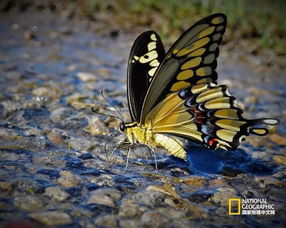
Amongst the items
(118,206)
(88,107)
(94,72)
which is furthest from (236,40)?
(118,206)

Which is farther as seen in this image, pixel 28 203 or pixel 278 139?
pixel 278 139

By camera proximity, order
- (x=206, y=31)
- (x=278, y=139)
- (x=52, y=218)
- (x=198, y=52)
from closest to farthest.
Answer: (x=52, y=218) → (x=206, y=31) → (x=198, y=52) → (x=278, y=139)

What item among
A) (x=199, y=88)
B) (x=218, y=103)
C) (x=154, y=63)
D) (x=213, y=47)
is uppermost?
(x=213, y=47)

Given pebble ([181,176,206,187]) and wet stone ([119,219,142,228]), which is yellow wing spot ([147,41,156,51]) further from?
wet stone ([119,219,142,228])

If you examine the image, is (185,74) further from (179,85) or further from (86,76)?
(86,76)

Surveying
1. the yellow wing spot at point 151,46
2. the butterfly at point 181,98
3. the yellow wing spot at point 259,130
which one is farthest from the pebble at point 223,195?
the yellow wing spot at point 151,46

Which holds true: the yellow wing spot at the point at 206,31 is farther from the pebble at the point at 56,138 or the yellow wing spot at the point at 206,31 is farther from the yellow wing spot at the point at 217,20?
the pebble at the point at 56,138

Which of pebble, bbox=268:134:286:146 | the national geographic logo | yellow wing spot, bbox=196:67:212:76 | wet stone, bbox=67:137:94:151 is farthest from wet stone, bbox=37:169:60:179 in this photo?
pebble, bbox=268:134:286:146

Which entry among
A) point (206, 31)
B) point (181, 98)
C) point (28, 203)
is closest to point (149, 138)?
point (181, 98)
